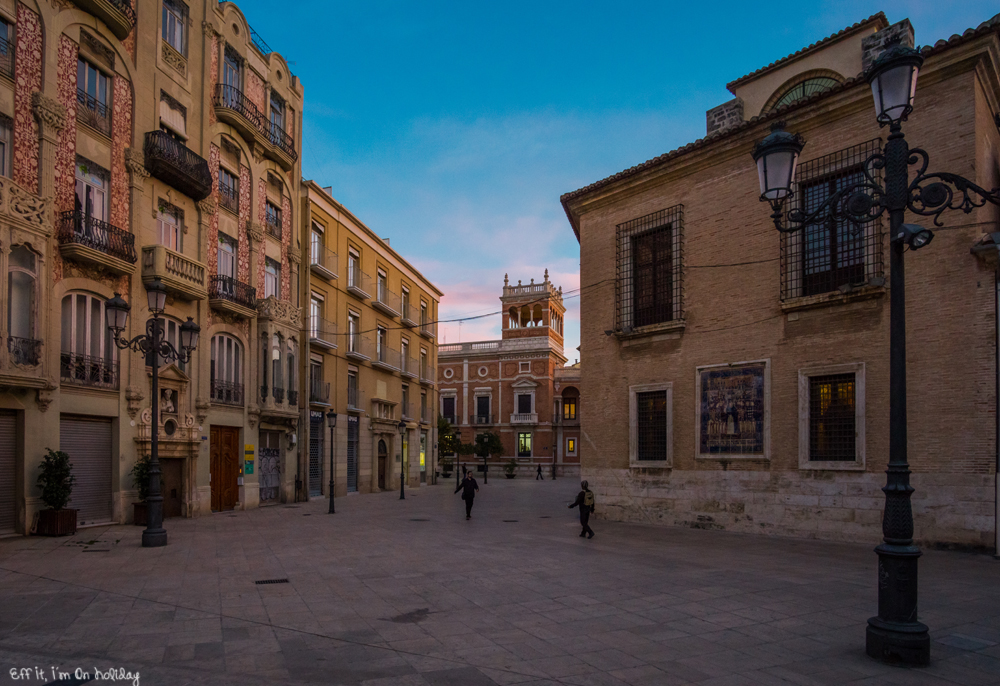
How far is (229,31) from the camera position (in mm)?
24578

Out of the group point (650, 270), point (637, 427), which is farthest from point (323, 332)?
point (637, 427)

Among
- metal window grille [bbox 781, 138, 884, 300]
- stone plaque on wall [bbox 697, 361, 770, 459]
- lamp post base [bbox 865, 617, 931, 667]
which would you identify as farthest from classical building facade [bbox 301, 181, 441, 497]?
lamp post base [bbox 865, 617, 931, 667]

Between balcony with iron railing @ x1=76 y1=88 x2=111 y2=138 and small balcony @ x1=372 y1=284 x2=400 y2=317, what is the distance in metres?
18.1

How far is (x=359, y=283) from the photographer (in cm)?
3506

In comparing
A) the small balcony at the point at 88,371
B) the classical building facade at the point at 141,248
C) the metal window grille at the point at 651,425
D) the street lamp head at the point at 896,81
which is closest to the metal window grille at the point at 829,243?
the metal window grille at the point at 651,425

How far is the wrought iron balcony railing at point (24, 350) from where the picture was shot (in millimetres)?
15492

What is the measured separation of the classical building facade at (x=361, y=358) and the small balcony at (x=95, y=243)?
9.97 meters

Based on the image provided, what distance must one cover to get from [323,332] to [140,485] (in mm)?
12798

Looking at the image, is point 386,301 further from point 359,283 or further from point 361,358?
point 361,358

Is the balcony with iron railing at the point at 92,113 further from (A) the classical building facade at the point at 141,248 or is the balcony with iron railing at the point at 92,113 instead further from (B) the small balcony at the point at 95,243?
(B) the small balcony at the point at 95,243

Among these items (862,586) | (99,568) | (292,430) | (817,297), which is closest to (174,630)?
(99,568)

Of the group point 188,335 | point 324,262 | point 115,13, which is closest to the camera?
point 188,335

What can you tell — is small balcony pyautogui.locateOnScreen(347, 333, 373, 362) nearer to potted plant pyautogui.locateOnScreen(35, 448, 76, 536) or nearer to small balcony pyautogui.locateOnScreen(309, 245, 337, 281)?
small balcony pyautogui.locateOnScreen(309, 245, 337, 281)

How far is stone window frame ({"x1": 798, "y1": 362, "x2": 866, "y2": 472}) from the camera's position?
48.3ft
